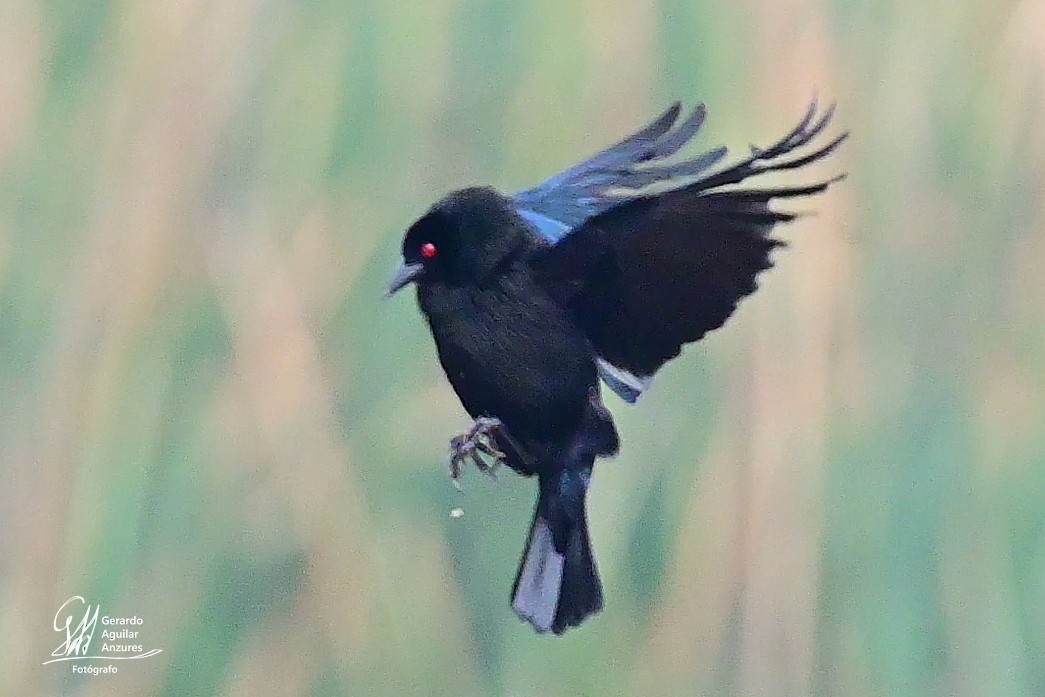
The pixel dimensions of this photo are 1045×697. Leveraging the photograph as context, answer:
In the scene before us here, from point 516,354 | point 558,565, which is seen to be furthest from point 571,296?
point 558,565

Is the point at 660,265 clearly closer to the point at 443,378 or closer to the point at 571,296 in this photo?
the point at 571,296

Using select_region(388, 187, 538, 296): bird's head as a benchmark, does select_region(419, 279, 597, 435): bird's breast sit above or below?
below

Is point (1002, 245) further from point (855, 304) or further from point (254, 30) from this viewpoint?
point (254, 30)

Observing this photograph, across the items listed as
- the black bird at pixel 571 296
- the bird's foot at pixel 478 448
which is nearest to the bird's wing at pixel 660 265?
the black bird at pixel 571 296

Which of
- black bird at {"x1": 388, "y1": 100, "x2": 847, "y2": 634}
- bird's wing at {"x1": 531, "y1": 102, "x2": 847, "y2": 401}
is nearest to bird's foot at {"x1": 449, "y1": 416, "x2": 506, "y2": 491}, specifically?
black bird at {"x1": 388, "y1": 100, "x2": 847, "y2": 634}

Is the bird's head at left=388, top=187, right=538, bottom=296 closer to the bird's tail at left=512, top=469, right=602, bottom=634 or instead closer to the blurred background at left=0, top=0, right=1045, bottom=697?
the blurred background at left=0, top=0, right=1045, bottom=697

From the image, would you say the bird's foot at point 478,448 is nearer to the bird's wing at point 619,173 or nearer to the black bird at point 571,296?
the black bird at point 571,296
